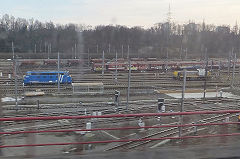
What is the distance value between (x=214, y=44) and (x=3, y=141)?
94.6 ft

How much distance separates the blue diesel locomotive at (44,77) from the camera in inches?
582

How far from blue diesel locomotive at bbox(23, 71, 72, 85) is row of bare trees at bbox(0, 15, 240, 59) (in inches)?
420

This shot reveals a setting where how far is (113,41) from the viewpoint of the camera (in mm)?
27297

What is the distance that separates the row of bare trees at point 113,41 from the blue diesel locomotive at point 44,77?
10.7 metres

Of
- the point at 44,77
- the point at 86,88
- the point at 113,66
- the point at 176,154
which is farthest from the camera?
the point at 113,66

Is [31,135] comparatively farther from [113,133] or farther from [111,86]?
[111,86]

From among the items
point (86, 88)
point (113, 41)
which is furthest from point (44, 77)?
point (113, 41)

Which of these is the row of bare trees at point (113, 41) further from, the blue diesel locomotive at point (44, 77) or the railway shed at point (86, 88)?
the railway shed at point (86, 88)

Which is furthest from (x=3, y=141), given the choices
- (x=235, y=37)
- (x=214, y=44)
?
(x=235, y=37)

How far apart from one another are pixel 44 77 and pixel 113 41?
13185 mm

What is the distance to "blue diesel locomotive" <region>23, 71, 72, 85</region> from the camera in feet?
48.5

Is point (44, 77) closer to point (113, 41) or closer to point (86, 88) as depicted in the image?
point (86, 88)

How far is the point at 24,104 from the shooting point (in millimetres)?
10039

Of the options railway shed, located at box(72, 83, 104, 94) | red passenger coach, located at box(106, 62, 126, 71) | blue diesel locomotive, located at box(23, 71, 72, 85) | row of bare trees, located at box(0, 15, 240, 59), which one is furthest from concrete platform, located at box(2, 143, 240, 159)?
row of bare trees, located at box(0, 15, 240, 59)
